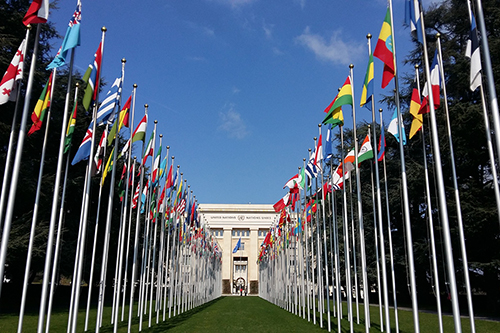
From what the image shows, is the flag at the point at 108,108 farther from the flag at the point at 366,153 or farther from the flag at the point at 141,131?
the flag at the point at 366,153

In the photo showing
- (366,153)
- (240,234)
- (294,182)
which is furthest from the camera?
(240,234)

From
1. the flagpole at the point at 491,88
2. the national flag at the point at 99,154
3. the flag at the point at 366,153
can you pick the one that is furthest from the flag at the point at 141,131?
the flagpole at the point at 491,88

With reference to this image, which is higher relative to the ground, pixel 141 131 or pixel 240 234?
pixel 240 234

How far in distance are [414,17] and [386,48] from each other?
0.90 metres

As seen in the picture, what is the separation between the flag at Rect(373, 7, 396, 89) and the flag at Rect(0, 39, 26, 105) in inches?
335

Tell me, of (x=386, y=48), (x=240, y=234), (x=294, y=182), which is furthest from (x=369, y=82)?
(x=240, y=234)

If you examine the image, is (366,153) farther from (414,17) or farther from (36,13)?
(36,13)

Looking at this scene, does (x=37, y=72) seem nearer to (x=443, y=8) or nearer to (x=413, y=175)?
(x=413, y=175)

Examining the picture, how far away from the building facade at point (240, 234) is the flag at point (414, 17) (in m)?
72.2

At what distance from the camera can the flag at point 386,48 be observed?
34.0 feet

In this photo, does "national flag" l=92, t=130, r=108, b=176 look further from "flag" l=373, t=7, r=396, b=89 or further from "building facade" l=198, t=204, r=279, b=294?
"building facade" l=198, t=204, r=279, b=294

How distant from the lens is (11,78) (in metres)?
10.0

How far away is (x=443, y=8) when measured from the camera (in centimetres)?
2897

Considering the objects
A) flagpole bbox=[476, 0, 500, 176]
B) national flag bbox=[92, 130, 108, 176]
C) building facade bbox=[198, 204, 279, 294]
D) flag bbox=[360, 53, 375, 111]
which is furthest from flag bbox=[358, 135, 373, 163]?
building facade bbox=[198, 204, 279, 294]
